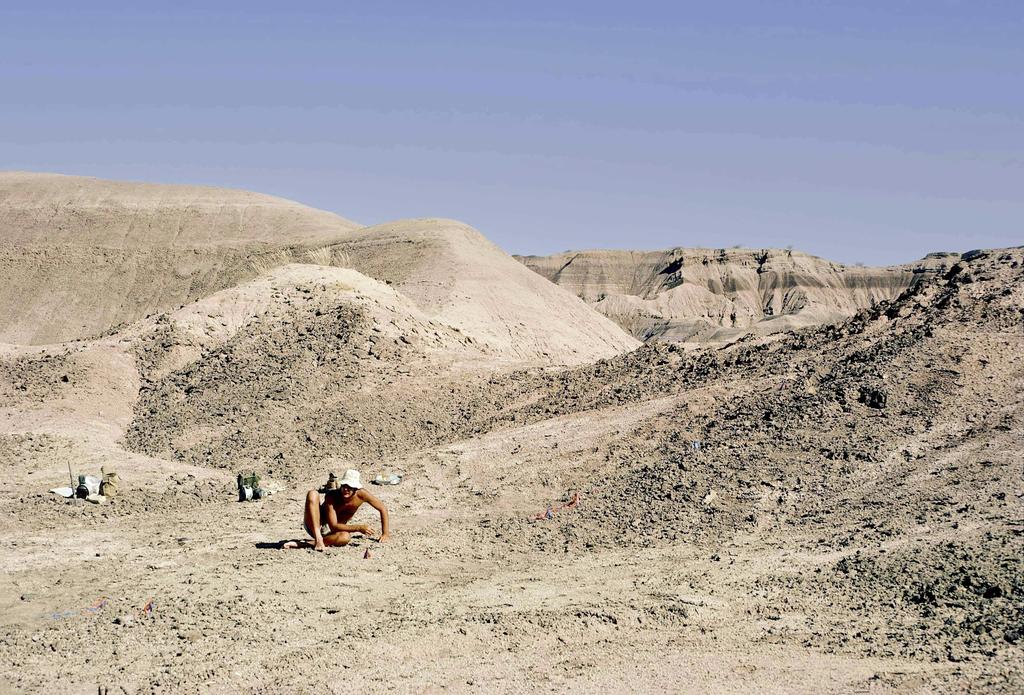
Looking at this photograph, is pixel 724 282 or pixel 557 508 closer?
pixel 557 508

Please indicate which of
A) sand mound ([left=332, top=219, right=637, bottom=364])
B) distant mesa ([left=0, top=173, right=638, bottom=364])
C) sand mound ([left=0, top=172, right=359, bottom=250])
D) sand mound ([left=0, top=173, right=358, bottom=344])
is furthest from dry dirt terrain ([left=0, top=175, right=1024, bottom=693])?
sand mound ([left=0, top=172, right=359, bottom=250])

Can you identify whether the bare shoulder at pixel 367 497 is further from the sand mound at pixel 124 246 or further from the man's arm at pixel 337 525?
the sand mound at pixel 124 246

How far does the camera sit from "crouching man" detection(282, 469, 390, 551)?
1147 cm

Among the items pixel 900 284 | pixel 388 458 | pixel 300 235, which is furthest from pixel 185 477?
pixel 900 284

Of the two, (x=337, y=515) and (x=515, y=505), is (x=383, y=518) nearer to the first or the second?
(x=337, y=515)

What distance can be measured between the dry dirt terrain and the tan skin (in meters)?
0.24

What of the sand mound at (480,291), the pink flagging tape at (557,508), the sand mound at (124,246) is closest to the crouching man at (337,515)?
the pink flagging tape at (557,508)

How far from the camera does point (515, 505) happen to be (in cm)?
1380

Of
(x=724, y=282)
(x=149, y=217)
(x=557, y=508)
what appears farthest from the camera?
(x=724, y=282)

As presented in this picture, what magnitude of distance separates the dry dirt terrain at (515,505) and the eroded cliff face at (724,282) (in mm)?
58160

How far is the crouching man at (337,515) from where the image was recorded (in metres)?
11.5

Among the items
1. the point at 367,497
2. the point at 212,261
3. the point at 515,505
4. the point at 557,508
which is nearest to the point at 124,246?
the point at 212,261

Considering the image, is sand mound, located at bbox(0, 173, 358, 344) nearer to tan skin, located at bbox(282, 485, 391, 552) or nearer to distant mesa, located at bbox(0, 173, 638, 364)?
distant mesa, located at bbox(0, 173, 638, 364)

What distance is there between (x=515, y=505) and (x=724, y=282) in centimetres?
8084
